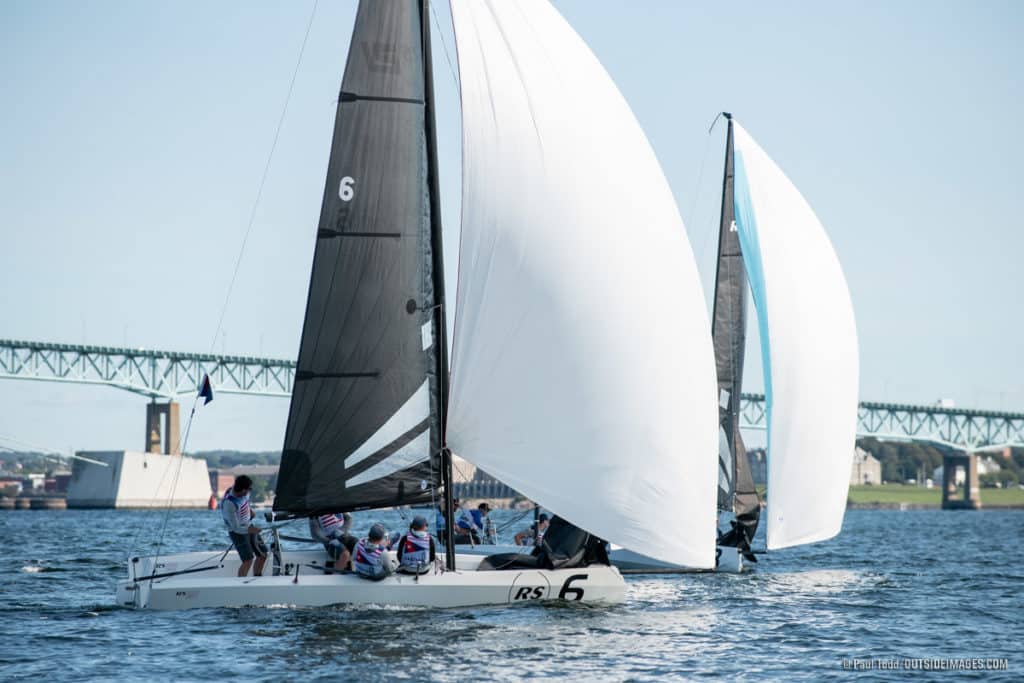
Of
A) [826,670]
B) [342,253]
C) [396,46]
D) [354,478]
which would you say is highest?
[396,46]

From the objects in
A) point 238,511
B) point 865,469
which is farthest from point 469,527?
point 865,469

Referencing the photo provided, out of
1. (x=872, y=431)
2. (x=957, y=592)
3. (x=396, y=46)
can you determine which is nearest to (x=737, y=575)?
(x=957, y=592)

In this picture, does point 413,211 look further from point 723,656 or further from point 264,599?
point 723,656

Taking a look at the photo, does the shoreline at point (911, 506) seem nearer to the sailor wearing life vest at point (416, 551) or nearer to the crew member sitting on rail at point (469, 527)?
the crew member sitting on rail at point (469, 527)

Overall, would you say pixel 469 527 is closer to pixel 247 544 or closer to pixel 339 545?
pixel 339 545

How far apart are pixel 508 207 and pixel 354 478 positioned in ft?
9.93

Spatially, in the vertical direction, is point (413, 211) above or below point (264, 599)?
above

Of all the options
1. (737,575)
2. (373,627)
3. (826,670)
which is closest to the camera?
(826,670)

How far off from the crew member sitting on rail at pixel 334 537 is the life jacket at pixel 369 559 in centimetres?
53

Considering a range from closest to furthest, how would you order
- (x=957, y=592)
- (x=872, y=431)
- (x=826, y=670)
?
(x=826, y=670)
(x=957, y=592)
(x=872, y=431)

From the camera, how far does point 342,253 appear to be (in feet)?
44.7

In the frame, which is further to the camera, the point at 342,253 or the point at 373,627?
the point at 342,253

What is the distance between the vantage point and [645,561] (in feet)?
63.1

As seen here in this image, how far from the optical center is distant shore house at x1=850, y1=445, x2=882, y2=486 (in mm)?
129125
